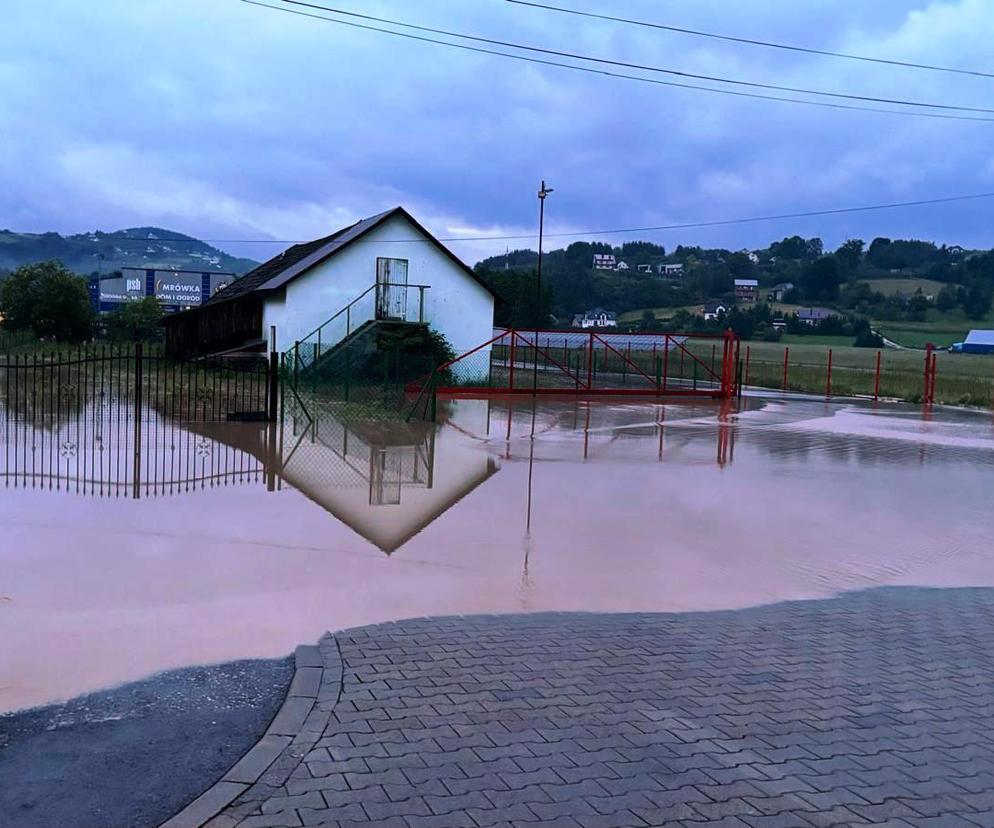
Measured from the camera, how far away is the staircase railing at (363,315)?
36531mm

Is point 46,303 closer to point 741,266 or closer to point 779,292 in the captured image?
point 779,292

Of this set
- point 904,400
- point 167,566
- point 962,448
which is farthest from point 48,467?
point 904,400

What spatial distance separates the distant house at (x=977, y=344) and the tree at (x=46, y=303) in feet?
229

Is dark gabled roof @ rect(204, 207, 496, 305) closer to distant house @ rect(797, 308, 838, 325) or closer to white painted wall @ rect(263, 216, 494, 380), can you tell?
white painted wall @ rect(263, 216, 494, 380)

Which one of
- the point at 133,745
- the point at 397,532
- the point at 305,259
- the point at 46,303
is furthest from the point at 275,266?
the point at 133,745

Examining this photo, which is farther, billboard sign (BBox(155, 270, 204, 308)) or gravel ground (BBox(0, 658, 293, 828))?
billboard sign (BBox(155, 270, 204, 308))

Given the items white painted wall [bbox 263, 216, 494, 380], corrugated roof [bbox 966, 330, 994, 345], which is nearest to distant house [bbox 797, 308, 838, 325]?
corrugated roof [bbox 966, 330, 994, 345]

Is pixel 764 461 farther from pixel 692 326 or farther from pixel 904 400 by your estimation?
pixel 692 326

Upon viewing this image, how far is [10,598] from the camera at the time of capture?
727cm

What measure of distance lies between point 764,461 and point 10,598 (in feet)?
41.6

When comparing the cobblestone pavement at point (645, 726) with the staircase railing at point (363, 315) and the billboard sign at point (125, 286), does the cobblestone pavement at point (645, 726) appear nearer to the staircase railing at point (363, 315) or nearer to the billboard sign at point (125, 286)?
the staircase railing at point (363, 315)

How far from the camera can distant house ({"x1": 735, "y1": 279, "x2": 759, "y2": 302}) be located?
359 feet

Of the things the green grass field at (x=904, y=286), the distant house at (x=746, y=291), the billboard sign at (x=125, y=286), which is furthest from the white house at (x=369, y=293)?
the green grass field at (x=904, y=286)

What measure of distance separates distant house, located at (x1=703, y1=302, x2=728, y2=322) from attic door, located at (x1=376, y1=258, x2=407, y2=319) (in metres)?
57.9
